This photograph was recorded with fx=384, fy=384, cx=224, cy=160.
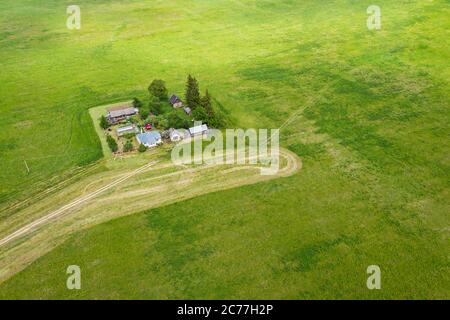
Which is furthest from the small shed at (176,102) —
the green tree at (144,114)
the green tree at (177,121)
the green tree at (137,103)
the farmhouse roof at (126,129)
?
the farmhouse roof at (126,129)

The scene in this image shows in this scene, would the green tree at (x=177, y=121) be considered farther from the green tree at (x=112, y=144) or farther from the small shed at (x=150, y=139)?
the green tree at (x=112, y=144)

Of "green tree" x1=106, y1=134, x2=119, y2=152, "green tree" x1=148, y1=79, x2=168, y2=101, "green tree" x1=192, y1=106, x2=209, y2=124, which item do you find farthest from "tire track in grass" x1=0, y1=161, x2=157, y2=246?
"green tree" x1=148, y1=79, x2=168, y2=101

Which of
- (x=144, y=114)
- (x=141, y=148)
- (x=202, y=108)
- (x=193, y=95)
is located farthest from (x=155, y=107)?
(x=141, y=148)

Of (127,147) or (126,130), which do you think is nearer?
(127,147)

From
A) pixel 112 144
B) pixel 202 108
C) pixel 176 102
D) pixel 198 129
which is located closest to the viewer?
pixel 112 144

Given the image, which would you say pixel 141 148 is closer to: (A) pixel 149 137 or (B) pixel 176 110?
(A) pixel 149 137
